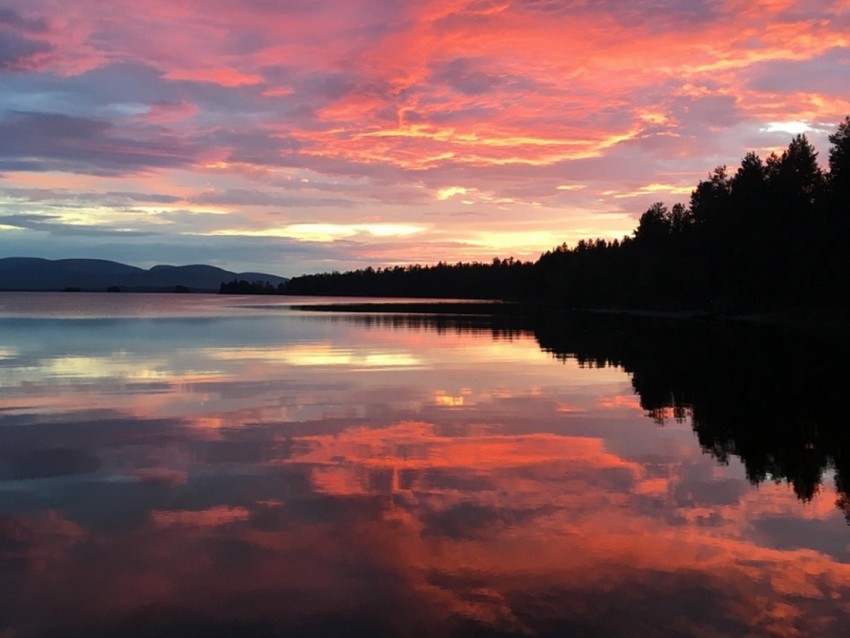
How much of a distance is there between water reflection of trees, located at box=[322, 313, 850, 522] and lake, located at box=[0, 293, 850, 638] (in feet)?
0.43

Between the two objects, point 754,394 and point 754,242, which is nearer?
point 754,394

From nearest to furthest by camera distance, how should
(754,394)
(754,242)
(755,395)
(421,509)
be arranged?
(421,509) < (755,395) < (754,394) < (754,242)

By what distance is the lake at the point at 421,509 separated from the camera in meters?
7.77

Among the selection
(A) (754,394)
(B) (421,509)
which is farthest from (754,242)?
(B) (421,509)

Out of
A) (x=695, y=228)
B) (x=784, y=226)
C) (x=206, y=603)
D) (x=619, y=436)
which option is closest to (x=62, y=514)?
(x=206, y=603)

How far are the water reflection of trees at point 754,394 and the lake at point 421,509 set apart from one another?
0.13m

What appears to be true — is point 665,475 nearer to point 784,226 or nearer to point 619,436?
point 619,436

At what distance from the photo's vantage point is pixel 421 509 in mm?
11172

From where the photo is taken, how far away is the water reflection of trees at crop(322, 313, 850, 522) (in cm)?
1473

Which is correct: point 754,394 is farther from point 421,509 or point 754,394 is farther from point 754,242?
point 754,242

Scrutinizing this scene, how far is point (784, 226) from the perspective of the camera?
7069 cm

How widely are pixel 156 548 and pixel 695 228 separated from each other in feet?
294

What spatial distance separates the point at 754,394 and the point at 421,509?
15.9 meters

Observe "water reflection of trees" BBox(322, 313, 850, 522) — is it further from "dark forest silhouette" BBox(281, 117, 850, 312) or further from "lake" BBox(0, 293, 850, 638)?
Result: "dark forest silhouette" BBox(281, 117, 850, 312)
